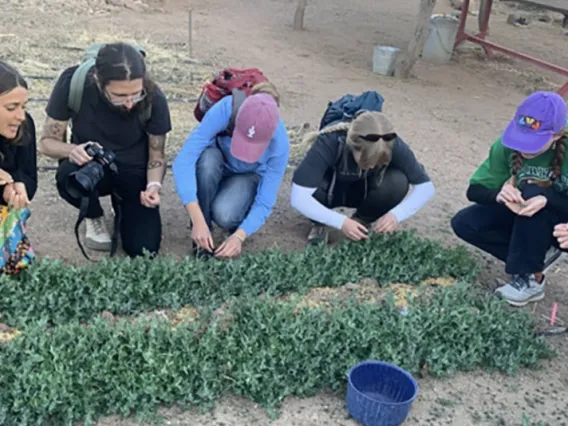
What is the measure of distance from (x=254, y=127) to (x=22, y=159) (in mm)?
1171

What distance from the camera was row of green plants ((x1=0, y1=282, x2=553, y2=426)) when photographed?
2908 millimetres

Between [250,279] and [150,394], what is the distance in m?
1.09

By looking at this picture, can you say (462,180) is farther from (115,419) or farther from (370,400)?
(115,419)

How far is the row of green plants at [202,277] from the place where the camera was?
140 inches

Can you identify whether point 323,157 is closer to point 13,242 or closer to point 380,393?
point 380,393

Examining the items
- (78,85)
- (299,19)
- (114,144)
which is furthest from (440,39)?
(78,85)

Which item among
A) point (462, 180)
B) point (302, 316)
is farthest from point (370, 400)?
point (462, 180)

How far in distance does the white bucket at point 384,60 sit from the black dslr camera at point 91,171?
5767 mm

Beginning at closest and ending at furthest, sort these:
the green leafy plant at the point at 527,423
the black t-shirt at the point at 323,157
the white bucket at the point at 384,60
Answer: the green leafy plant at the point at 527,423, the black t-shirt at the point at 323,157, the white bucket at the point at 384,60

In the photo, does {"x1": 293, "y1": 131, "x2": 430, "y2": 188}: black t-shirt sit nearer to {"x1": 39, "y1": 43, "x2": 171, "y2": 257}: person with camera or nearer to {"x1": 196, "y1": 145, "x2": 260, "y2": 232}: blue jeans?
{"x1": 196, "y1": 145, "x2": 260, "y2": 232}: blue jeans

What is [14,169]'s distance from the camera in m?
3.79

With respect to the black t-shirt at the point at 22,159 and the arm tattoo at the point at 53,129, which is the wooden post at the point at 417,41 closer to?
the arm tattoo at the point at 53,129

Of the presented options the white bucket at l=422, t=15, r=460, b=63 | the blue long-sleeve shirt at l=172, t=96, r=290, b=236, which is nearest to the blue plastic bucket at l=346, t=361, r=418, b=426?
the blue long-sleeve shirt at l=172, t=96, r=290, b=236

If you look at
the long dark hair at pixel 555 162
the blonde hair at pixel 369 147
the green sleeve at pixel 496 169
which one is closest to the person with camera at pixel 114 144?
the blonde hair at pixel 369 147
